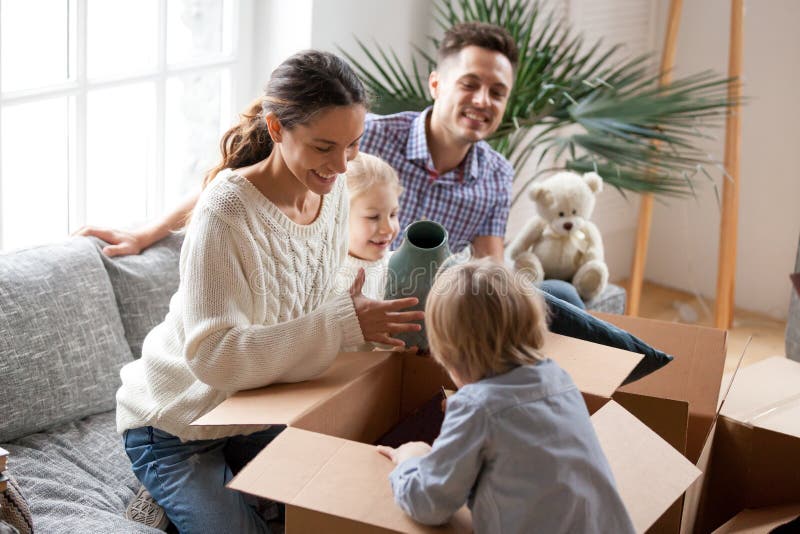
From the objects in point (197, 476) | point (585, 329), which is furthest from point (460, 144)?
point (197, 476)

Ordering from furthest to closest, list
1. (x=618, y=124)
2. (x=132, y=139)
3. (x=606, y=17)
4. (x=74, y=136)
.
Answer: (x=606, y=17) < (x=618, y=124) < (x=132, y=139) < (x=74, y=136)

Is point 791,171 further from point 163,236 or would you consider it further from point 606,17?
point 163,236

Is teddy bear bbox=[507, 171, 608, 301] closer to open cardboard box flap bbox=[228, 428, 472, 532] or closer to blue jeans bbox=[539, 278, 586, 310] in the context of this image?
blue jeans bbox=[539, 278, 586, 310]

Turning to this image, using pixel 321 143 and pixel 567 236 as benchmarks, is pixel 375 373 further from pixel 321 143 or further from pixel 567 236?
pixel 567 236

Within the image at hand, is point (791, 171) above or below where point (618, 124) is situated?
below

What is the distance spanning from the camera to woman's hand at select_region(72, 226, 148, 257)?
7.18 ft

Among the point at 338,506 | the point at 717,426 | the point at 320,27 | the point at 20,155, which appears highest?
the point at 320,27

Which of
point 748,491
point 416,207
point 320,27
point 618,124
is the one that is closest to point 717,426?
point 748,491

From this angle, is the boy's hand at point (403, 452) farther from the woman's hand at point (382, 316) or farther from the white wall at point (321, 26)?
the white wall at point (321, 26)

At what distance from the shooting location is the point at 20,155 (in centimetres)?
243

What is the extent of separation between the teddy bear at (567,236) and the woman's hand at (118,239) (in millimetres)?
1169

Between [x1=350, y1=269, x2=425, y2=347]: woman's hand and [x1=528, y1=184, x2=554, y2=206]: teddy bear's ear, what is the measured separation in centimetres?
143

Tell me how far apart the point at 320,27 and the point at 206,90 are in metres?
0.38

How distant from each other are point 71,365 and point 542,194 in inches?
59.8
